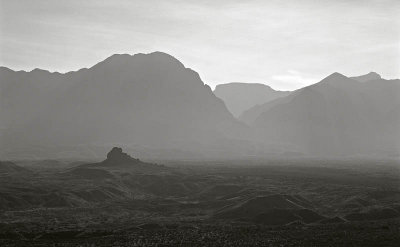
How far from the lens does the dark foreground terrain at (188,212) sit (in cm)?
Result: 5612

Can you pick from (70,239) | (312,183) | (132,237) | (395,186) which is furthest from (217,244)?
(395,186)

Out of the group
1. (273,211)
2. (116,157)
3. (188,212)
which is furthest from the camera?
(116,157)

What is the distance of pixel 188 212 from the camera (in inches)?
3290

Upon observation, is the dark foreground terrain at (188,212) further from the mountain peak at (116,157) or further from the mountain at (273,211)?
the mountain peak at (116,157)

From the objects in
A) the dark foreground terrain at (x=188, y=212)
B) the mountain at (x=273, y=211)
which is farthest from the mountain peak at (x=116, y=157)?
the mountain at (x=273, y=211)

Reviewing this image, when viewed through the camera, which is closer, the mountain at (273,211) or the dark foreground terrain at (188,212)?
the dark foreground terrain at (188,212)

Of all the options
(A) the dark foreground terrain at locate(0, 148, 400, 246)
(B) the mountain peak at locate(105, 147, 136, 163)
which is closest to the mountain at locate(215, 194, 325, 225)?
(A) the dark foreground terrain at locate(0, 148, 400, 246)

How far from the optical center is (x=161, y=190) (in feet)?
386

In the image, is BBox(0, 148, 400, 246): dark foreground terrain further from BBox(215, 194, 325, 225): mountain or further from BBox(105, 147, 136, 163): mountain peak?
BBox(105, 147, 136, 163): mountain peak

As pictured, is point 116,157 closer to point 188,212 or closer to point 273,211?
point 188,212

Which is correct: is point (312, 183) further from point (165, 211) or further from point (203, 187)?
point (165, 211)

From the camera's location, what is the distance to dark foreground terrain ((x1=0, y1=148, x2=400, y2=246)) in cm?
5612

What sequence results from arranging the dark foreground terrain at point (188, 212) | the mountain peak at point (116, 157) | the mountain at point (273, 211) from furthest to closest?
the mountain peak at point (116, 157) < the mountain at point (273, 211) < the dark foreground terrain at point (188, 212)

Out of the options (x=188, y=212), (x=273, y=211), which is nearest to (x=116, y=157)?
(x=188, y=212)
